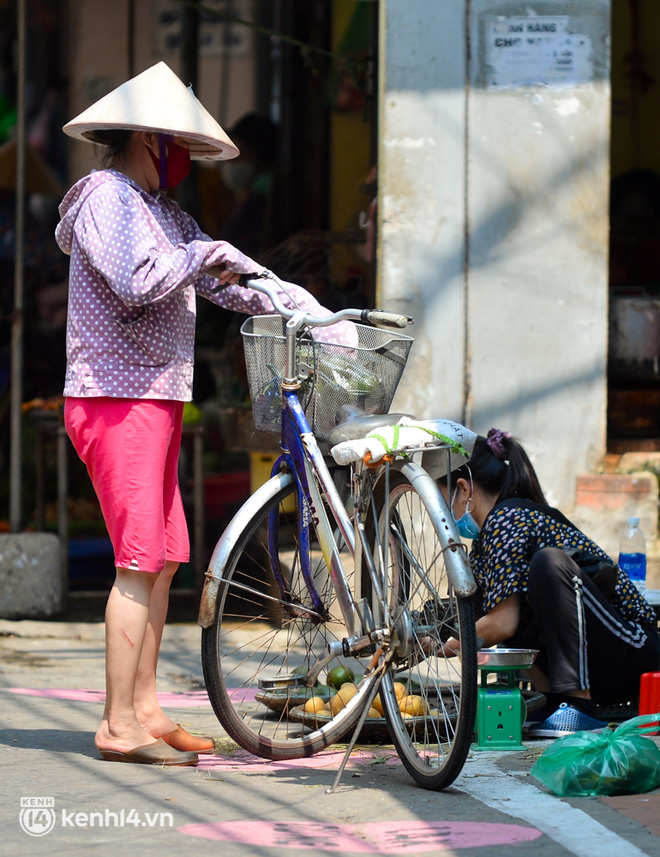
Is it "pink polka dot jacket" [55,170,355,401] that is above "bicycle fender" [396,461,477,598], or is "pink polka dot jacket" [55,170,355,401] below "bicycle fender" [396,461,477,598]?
above

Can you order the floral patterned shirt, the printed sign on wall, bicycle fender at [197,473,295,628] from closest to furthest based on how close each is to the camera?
bicycle fender at [197,473,295,628] < the floral patterned shirt < the printed sign on wall

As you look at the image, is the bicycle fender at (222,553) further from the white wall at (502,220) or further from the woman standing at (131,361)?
the white wall at (502,220)

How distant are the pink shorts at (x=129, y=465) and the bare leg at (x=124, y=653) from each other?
0.08 m

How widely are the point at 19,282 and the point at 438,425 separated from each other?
3922 mm

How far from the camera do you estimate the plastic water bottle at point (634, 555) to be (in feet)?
15.8

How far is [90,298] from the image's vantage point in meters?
3.53

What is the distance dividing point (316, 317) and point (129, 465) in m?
0.69

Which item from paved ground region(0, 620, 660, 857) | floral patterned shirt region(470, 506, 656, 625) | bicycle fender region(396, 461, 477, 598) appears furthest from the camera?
floral patterned shirt region(470, 506, 656, 625)

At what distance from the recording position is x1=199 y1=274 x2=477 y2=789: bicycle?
135 inches

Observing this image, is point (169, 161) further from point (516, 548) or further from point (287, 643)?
point (516, 548)

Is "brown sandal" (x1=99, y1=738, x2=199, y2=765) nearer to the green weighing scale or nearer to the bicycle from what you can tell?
the bicycle

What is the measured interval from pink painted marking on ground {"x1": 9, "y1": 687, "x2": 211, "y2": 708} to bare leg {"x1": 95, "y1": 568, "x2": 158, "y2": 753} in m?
1.12

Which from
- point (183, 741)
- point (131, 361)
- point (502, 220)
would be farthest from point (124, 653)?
point (502, 220)

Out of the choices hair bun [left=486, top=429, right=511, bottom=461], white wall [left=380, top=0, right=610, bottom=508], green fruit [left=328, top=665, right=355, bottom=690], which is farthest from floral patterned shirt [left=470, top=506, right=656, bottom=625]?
white wall [left=380, top=0, right=610, bottom=508]
